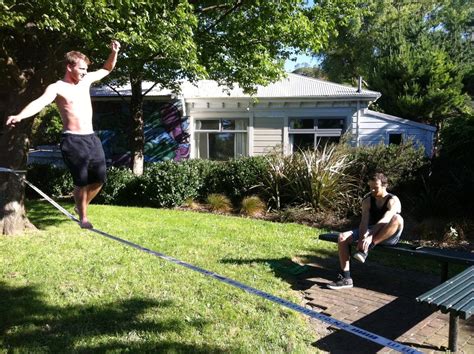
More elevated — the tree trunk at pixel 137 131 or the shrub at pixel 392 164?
the tree trunk at pixel 137 131

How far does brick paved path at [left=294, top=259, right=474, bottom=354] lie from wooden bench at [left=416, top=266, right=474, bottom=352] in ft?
0.98

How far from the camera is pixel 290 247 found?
8031 mm

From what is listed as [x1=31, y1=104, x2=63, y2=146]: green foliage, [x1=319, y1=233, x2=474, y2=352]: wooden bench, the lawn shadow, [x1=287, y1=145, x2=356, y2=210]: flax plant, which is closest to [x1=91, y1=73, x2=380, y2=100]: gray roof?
[x1=31, y1=104, x2=63, y2=146]: green foliage

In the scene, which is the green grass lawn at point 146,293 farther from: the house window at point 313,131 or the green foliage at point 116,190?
the house window at point 313,131

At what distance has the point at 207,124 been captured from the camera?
1884 cm

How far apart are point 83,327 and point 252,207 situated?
7.63 meters

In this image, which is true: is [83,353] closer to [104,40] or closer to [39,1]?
[39,1]

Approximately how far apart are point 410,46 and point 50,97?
77.7ft

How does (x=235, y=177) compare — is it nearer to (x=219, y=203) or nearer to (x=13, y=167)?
(x=219, y=203)

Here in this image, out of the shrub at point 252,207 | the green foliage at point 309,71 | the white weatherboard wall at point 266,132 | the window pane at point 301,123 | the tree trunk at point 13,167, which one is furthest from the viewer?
the green foliage at point 309,71

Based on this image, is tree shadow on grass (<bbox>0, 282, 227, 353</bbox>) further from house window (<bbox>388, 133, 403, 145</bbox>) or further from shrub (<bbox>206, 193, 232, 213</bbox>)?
house window (<bbox>388, 133, 403, 145</bbox>)

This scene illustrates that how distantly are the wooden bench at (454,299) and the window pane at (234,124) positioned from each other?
46.9 ft

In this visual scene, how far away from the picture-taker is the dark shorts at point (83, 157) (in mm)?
4020

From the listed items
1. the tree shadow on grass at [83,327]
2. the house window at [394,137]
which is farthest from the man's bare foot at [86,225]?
the house window at [394,137]
